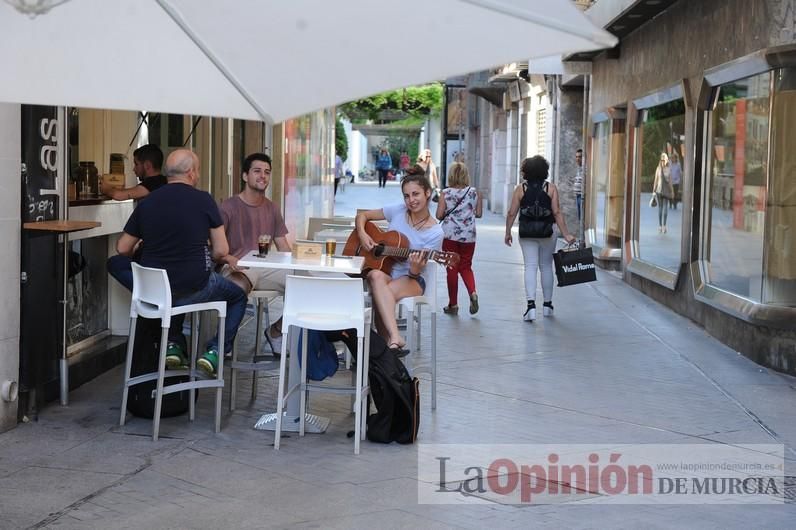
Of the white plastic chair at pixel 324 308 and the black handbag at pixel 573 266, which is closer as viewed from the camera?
the white plastic chair at pixel 324 308

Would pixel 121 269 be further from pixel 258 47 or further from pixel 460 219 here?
pixel 460 219

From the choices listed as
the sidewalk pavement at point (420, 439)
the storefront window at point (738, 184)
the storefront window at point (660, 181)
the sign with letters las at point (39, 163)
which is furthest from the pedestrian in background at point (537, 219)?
the sign with letters las at point (39, 163)

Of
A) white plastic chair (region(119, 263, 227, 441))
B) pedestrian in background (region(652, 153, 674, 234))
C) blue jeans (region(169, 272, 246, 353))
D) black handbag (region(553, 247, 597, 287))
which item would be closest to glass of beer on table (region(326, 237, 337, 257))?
blue jeans (region(169, 272, 246, 353))

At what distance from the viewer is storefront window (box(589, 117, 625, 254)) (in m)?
17.8

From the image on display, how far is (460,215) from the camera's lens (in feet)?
40.1

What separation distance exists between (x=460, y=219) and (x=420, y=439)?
571 cm

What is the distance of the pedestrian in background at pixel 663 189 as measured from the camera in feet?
45.4

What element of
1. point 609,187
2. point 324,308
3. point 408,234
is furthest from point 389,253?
point 609,187

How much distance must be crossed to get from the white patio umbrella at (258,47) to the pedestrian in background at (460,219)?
8201mm

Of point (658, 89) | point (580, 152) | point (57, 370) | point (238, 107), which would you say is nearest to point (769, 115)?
point (658, 89)

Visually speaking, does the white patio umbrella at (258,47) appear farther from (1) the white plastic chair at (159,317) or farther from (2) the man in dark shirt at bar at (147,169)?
(2) the man in dark shirt at bar at (147,169)

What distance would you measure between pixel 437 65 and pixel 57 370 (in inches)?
190

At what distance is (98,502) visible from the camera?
17.7 feet

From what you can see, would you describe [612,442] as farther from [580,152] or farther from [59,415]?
[580,152]
